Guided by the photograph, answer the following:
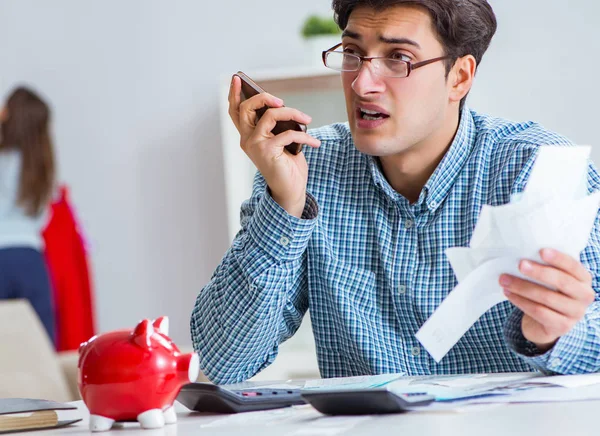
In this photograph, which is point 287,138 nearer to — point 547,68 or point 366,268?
point 366,268

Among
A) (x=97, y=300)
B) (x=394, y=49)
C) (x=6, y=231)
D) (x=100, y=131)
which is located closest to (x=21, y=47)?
(x=100, y=131)

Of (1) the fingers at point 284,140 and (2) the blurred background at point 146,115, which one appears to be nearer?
(1) the fingers at point 284,140

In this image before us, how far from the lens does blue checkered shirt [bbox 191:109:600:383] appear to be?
144 centimetres

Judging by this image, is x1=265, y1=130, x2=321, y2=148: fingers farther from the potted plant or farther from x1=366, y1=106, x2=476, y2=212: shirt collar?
the potted plant

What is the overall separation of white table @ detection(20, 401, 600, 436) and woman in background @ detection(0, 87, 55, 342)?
3075 mm

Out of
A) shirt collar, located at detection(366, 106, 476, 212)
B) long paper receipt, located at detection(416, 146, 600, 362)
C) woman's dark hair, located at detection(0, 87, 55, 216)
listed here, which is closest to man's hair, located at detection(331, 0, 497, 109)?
shirt collar, located at detection(366, 106, 476, 212)

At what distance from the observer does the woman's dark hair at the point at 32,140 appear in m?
3.97

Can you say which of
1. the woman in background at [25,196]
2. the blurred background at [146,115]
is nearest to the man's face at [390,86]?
the blurred background at [146,115]

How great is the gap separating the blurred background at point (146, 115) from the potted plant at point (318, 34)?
0.18m

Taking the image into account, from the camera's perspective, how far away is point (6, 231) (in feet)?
13.0

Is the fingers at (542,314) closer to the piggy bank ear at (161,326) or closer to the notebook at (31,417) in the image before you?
the piggy bank ear at (161,326)

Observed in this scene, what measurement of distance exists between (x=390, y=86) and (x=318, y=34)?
195cm

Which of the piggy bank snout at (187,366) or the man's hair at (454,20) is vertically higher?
the man's hair at (454,20)

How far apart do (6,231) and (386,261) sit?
112 inches
